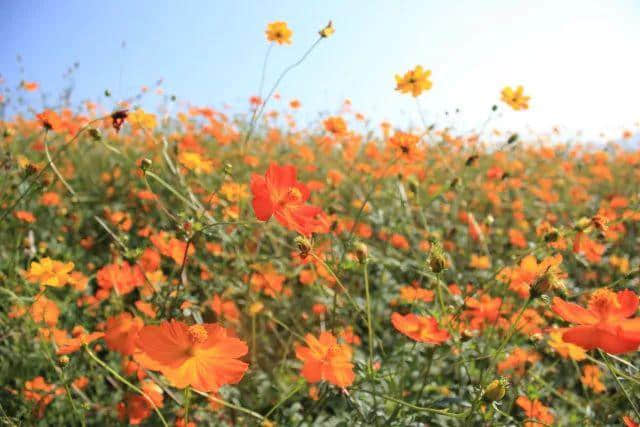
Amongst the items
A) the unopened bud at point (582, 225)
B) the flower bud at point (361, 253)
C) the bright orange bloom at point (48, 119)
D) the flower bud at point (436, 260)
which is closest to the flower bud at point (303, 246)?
the flower bud at point (361, 253)

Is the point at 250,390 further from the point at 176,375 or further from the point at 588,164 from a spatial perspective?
the point at 588,164

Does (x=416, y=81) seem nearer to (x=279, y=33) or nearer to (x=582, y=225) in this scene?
(x=279, y=33)

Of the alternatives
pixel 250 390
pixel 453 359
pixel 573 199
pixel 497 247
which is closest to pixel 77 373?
pixel 250 390

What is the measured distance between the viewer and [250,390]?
120 cm

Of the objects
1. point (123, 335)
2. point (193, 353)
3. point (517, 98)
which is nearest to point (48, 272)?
point (123, 335)

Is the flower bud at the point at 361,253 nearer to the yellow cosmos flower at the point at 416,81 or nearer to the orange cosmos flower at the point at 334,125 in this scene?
the yellow cosmos flower at the point at 416,81

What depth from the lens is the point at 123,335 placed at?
0.91 metres

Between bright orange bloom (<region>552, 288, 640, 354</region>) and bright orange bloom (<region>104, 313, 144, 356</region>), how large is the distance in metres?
0.76

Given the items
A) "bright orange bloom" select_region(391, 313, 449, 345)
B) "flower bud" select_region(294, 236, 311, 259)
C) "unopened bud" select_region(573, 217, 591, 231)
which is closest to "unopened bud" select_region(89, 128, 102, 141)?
"flower bud" select_region(294, 236, 311, 259)

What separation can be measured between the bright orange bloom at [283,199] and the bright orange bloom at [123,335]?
383 millimetres

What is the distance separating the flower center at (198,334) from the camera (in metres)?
0.64

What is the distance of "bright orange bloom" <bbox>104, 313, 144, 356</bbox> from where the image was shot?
34.9 inches

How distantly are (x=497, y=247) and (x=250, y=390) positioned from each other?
180 cm

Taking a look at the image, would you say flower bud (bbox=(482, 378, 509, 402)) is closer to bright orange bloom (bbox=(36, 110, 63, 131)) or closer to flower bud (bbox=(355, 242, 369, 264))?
flower bud (bbox=(355, 242, 369, 264))
